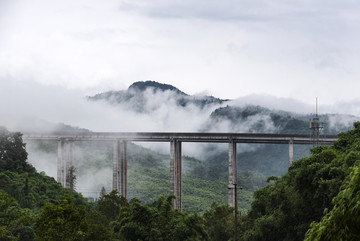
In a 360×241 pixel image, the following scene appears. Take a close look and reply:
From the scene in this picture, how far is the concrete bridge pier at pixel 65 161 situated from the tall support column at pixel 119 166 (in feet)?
34.3

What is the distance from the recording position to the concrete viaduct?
226 ft

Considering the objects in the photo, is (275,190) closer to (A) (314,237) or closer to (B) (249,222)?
(B) (249,222)

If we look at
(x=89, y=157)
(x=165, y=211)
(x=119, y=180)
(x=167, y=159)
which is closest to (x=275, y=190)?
(x=165, y=211)

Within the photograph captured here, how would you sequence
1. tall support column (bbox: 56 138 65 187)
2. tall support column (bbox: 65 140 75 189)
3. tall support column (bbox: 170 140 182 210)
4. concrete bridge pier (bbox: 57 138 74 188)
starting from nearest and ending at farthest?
tall support column (bbox: 170 140 182 210) < tall support column (bbox: 56 138 65 187) < concrete bridge pier (bbox: 57 138 74 188) < tall support column (bbox: 65 140 75 189)

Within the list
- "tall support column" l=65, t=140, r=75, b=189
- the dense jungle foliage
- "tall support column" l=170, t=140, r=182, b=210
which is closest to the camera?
the dense jungle foliage

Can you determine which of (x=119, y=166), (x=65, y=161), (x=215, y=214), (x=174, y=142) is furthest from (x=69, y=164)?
(x=215, y=214)

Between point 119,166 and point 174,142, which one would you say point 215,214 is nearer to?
point 174,142

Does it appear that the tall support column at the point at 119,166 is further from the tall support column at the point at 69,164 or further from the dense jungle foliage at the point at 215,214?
the dense jungle foliage at the point at 215,214

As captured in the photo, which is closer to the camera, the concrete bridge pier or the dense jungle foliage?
the dense jungle foliage

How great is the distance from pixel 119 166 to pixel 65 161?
11.5 meters

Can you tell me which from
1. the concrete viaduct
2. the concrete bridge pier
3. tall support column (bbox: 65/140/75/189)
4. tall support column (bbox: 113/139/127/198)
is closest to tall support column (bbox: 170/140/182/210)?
the concrete viaduct

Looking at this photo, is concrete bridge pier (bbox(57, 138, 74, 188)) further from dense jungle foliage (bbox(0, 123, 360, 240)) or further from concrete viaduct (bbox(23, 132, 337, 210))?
dense jungle foliage (bbox(0, 123, 360, 240))

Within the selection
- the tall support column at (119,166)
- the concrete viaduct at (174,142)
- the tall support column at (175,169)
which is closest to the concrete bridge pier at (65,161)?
the concrete viaduct at (174,142)

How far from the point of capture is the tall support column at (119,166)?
265 feet
